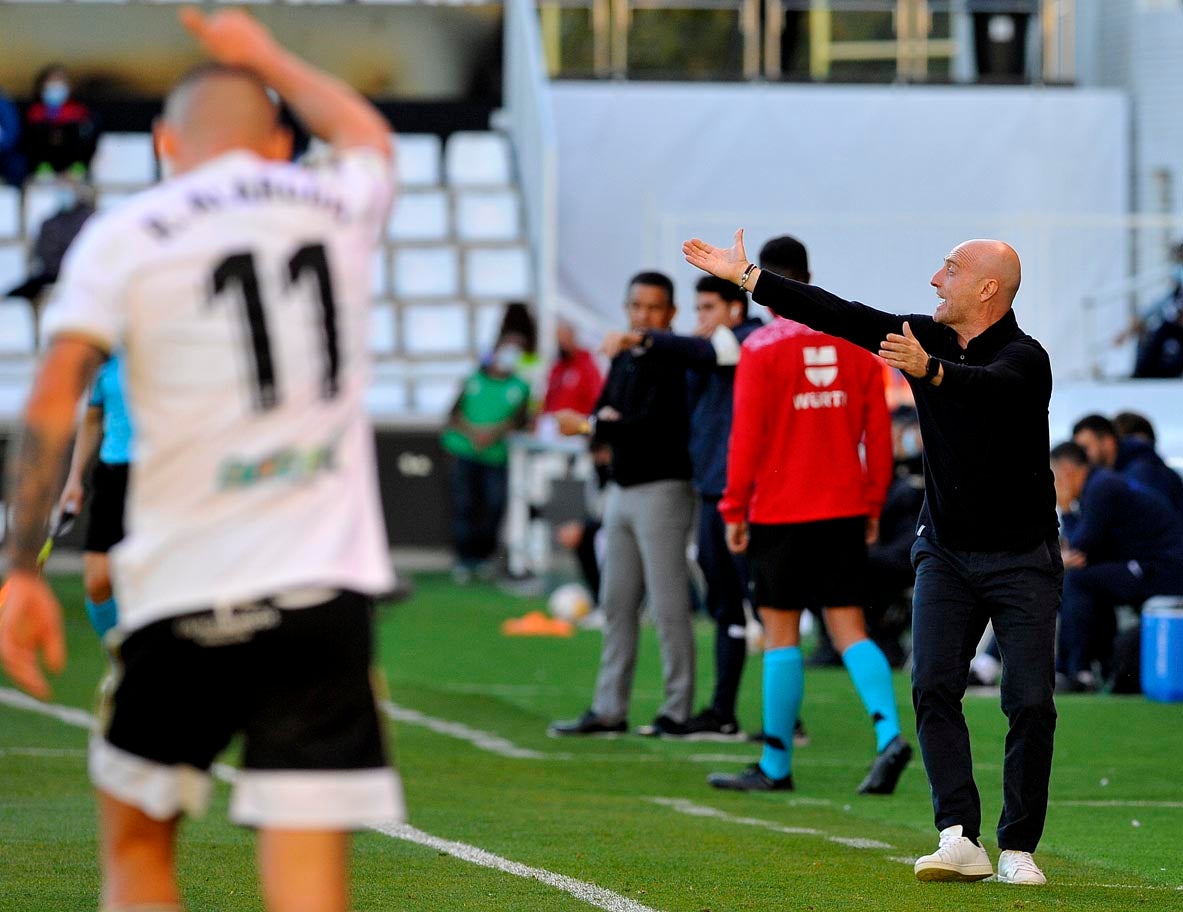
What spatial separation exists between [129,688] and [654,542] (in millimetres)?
6117

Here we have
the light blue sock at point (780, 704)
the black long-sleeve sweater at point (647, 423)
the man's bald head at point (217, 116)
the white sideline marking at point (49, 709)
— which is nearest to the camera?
the man's bald head at point (217, 116)

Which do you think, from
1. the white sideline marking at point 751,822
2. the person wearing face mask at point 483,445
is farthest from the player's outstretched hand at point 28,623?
the person wearing face mask at point 483,445

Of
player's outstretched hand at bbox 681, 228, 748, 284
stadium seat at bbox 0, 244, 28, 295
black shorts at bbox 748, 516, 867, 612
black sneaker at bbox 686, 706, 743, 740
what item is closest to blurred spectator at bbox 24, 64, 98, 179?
stadium seat at bbox 0, 244, 28, 295

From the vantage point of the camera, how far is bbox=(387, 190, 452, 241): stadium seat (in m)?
21.4

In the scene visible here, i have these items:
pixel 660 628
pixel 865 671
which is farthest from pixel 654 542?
pixel 865 671

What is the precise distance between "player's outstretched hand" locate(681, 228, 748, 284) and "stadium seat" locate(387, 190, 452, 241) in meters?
15.4

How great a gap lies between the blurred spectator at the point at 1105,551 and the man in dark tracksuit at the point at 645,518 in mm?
2939

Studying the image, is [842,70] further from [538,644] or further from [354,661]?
[354,661]

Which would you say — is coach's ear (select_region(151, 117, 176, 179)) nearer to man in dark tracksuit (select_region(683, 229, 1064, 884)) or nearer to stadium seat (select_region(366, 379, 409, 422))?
man in dark tracksuit (select_region(683, 229, 1064, 884))

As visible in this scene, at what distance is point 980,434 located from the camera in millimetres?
5918

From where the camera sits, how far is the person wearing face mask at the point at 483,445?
58.7 feet

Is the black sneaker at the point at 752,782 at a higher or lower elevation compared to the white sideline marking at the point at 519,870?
lower

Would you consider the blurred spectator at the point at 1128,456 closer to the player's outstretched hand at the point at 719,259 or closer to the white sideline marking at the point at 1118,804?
the white sideline marking at the point at 1118,804

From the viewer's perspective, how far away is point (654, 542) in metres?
9.43
